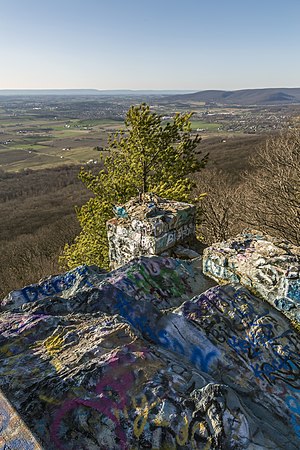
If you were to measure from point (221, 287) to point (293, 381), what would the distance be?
184 centimetres

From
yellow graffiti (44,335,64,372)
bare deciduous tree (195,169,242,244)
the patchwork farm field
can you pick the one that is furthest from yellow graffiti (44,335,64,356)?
the patchwork farm field

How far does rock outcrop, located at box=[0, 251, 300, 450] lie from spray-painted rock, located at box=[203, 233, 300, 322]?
9.4 inches

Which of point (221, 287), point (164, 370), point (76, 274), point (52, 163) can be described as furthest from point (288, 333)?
point (52, 163)

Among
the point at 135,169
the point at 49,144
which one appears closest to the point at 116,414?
the point at 135,169

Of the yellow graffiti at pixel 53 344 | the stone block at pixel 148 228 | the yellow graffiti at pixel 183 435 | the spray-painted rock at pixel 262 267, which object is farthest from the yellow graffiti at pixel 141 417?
the stone block at pixel 148 228

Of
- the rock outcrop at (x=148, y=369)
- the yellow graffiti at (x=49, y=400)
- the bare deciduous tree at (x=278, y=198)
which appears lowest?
the bare deciduous tree at (x=278, y=198)

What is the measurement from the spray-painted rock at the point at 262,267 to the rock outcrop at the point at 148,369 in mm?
238

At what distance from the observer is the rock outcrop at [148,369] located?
291cm

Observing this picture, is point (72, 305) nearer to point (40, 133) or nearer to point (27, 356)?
point (27, 356)

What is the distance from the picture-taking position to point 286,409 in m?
3.90

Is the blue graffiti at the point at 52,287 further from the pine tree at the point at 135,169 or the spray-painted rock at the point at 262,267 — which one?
the pine tree at the point at 135,169

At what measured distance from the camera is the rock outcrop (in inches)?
115

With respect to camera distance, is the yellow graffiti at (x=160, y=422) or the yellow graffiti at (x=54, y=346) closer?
the yellow graffiti at (x=160, y=422)

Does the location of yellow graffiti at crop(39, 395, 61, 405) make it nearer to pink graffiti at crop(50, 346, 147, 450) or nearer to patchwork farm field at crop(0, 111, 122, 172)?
pink graffiti at crop(50, 346, 147, 450)
